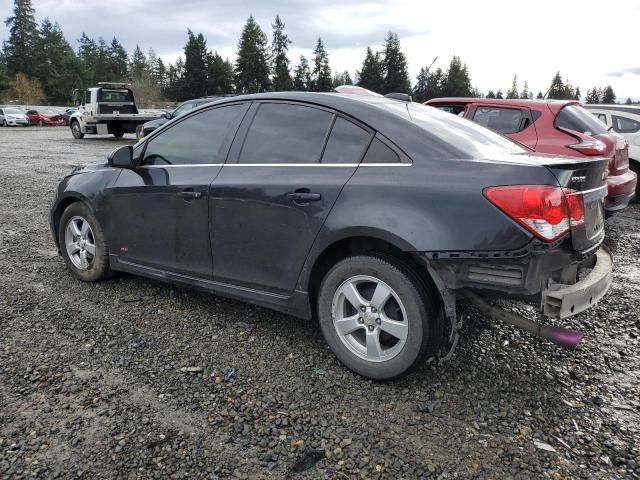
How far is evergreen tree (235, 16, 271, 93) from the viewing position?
9406 centimetres

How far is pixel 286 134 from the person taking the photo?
3.36 m

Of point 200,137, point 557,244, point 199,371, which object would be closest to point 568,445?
point 557,244

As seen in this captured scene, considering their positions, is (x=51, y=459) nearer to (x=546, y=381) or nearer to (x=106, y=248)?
(x=106, y=248)

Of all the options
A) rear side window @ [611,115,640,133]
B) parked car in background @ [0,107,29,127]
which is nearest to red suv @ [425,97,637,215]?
rear side window @ [611,115,640,133]

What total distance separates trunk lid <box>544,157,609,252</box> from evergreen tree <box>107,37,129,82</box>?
114 m

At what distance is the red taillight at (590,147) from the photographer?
20.6ft

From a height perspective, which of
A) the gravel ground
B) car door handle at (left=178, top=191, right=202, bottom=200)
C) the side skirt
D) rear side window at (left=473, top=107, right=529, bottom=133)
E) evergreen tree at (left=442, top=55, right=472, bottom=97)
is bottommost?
the gravel ground

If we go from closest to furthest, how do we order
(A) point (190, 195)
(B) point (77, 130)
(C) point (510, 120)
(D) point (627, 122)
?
(A) point (190, 195)
(C) point (510, 120)
(D) point (627, 122)
(B) point (77, 130)

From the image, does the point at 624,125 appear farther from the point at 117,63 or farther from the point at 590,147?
the point at 117,63

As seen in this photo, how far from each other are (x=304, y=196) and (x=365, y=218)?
0.45 m

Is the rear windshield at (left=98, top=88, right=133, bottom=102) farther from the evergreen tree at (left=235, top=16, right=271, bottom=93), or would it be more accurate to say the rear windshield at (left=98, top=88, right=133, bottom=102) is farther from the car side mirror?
the evergreen tree at (left=235, top=16, right=271, bottom=93)

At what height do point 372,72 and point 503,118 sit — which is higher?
point 372,72

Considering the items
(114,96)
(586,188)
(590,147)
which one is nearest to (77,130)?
(114,96)

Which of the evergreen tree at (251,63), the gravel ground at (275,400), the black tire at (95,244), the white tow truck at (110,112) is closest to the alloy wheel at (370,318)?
the gravel ground at (275,400)
